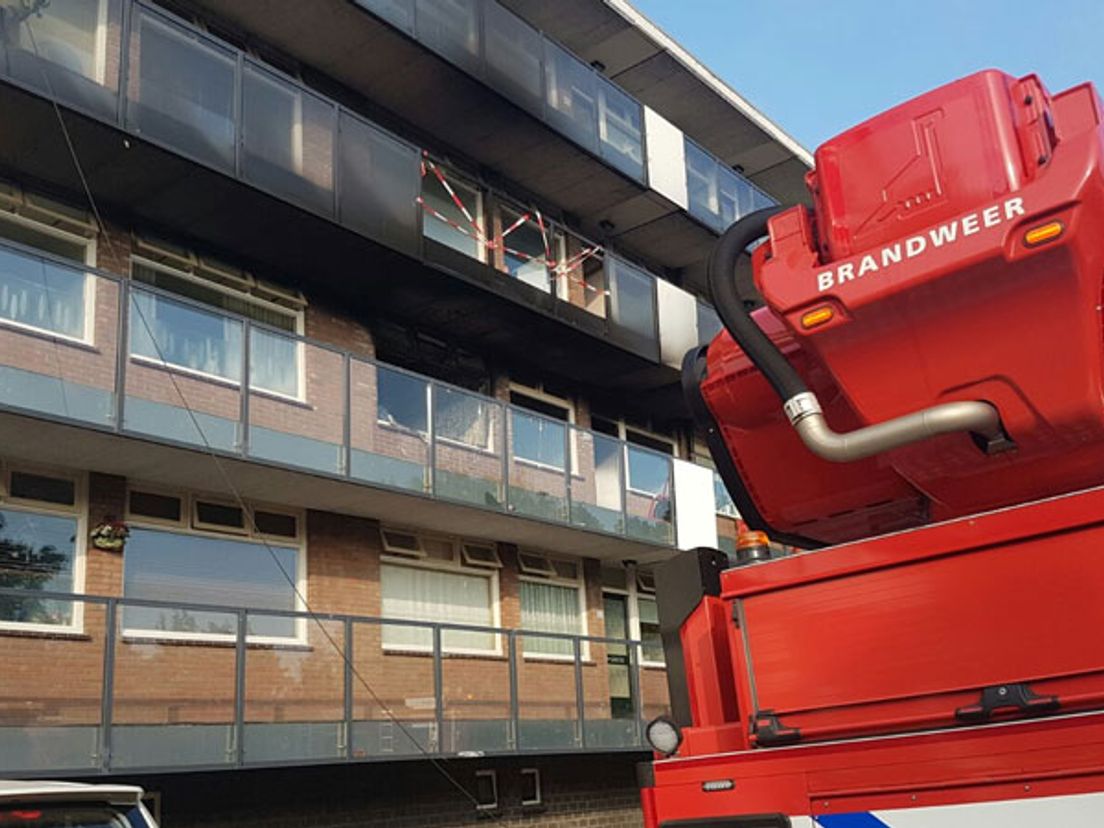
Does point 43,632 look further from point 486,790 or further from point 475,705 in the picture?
point 486,790

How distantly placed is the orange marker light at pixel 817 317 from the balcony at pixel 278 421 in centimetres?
759

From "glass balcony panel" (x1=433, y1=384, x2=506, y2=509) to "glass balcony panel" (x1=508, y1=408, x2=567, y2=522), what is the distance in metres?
0.29

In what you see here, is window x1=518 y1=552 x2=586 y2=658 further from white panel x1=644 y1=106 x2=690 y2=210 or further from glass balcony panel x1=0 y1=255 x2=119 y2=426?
glass balcony panel x1=0 y1=255 x2=119 y2=426

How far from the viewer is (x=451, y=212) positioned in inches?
691

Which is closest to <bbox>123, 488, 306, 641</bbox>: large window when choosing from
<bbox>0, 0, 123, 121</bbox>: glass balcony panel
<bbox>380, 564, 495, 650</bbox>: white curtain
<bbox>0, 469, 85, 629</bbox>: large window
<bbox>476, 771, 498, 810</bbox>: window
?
<bbox>0, 469, 85, 629</bbox>: large window

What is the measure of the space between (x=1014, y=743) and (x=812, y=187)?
2.26 metres

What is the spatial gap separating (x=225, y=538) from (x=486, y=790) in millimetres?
4673

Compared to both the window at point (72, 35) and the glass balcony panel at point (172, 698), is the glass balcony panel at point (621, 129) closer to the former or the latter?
the window at point (72, 35)

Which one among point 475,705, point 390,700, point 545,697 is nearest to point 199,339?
point 390,700

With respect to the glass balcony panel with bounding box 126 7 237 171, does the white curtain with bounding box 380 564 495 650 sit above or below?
below

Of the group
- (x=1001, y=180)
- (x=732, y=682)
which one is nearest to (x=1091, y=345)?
(x=1001, y=180)

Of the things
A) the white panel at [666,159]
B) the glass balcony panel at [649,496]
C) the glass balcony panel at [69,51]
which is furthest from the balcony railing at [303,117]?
the glass balcony panel at [649,496]

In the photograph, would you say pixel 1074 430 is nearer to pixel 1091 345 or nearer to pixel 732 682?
pixel 1091 345

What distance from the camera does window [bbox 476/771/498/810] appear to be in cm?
1478
